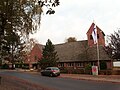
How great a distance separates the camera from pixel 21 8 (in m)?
17.2

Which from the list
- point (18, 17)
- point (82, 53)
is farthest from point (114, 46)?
point (18, 17)

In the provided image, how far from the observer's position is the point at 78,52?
58.8m

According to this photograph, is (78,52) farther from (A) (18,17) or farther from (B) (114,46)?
(A) (18,17)

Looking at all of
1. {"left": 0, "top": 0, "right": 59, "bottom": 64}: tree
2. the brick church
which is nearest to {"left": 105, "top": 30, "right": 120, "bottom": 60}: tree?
the brick church

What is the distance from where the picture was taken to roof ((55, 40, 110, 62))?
178ft

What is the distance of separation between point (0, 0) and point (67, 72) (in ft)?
117

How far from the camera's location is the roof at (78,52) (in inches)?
2139

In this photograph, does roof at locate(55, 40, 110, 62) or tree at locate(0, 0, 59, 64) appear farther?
roof at locate(55, 40, 110, 62)

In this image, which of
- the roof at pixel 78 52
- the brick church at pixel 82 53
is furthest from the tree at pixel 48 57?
the roof at pixel 78 52

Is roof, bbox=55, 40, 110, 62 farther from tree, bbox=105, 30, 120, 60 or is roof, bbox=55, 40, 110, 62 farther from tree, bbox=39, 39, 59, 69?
tree, bbox=105, 30, 120, 60

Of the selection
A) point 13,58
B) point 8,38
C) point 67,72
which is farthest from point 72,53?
point 8,38

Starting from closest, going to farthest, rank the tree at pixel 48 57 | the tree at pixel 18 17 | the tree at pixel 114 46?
the tree at pixel 18 17, the tree at pixel 114 46, the tree at pixel 48 57

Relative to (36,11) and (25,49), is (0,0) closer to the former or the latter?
(36,11)

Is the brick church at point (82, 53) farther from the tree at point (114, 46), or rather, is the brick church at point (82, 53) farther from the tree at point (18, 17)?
the tree at point (18, 17)
